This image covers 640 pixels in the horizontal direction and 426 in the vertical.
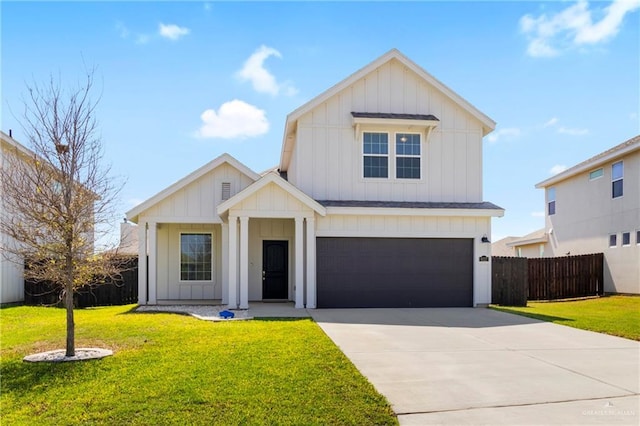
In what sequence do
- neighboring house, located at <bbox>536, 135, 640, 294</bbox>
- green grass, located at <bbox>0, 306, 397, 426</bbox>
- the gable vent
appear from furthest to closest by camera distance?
neighboring house, located at <bbox>536, 135, 640, 294</bbox>
the gable vent
green grass, located at <bbox>0, 306, 397, 426</bbox>

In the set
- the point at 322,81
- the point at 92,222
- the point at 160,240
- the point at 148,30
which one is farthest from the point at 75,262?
the point at 322,81

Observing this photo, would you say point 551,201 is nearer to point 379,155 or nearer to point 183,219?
point 379,155

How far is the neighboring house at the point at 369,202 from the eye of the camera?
14.5 meters

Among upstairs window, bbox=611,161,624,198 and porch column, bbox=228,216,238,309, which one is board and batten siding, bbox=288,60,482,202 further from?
upstairs window, bbox=611,161,624,198

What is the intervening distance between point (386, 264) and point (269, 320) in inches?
189

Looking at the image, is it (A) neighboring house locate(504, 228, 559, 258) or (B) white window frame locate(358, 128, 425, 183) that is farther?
(A) neighboring house locate(504, 228, 559, 258)

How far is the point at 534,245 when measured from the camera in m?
29.8

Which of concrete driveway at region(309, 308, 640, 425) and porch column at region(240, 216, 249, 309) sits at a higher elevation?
porch column at region(240, 216, 249, 309)

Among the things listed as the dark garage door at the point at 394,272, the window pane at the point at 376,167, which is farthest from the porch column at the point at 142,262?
the window pane at the point at 376,167

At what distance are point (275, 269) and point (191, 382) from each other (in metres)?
10.9

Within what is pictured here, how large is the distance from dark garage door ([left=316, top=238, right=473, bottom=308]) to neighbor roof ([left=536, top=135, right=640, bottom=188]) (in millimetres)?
9026

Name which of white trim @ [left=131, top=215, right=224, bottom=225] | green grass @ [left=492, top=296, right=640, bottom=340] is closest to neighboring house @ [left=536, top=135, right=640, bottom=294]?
green grass @ [left=492, top=296, right=640, bottom=340]

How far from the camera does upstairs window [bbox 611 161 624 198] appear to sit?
20547 millimetres

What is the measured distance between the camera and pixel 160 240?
17.2m
